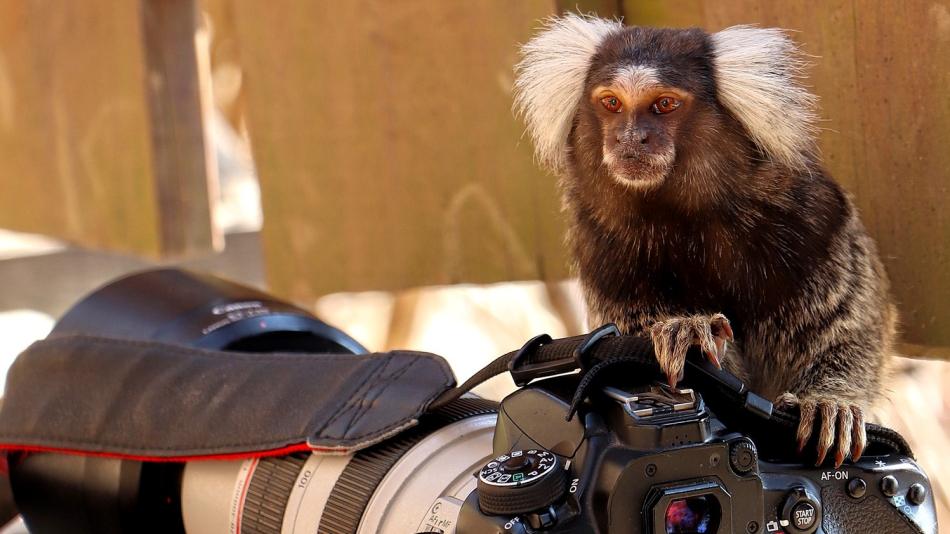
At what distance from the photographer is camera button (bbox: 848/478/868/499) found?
4.82ft

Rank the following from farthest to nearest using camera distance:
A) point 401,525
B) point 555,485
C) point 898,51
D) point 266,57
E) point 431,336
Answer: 1. point 431,336
2. point 266,57
3. point 898,51
4. point 401,525
5. point 555,485

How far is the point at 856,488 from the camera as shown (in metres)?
1.47

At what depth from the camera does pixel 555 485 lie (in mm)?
1340

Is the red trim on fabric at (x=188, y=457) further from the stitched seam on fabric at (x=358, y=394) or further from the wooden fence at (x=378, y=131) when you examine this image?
the wooden fence at (x=378, y=131)

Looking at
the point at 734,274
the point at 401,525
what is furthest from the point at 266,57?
the point at 401,525

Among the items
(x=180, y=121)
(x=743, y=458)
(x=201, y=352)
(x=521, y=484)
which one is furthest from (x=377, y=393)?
(x=180, y=121)

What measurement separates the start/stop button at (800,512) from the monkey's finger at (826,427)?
91 mm

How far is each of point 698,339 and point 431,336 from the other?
3.22m

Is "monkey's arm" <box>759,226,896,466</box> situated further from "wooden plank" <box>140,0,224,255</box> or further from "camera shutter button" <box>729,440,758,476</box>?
"wooden plank" <box>140,0,224,255</box>

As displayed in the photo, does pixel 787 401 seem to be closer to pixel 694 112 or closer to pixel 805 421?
pixel 805 421

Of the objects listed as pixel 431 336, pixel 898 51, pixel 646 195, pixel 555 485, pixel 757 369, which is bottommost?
pixel 431 336

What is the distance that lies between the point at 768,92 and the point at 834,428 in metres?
0.65

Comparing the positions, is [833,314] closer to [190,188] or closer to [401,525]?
[401,525]

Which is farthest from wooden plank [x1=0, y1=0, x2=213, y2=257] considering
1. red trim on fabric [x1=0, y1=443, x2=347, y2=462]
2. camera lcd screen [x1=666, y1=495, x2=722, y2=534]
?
camera lcd screen [x1=666, y1=495, x2=722, y2=534]
